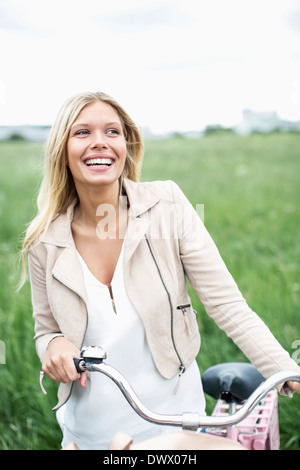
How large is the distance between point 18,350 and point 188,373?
1787mm

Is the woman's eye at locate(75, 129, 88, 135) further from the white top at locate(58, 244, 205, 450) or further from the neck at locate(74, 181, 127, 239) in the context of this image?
the white top at locate(58, 244, 205, 450)

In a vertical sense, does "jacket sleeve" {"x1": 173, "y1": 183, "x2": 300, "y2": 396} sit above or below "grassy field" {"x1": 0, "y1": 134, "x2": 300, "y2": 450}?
above

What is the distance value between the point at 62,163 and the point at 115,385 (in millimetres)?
758

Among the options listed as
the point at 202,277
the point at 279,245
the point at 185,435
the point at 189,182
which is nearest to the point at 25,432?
the point at 202,277

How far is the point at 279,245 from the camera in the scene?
536cm

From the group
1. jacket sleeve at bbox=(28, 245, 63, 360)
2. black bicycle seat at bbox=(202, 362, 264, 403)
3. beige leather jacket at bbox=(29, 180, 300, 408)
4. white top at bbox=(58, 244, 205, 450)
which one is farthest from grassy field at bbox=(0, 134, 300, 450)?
black bicycle seat at bbox=(202, 362, 264, 403)

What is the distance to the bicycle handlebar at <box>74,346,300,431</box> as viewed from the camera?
1.30 meters

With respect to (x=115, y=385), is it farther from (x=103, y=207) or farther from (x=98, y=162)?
(x=98, y=162)

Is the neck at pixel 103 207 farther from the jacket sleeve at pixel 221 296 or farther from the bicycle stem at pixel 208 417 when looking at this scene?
the bicycle stem at pixel 208 417

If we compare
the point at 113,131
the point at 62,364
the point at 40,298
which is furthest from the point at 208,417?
the point at 113,131

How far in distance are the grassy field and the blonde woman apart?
1.33 feet

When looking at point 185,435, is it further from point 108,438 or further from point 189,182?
point 189,182

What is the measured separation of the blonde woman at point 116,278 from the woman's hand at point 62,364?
5cm

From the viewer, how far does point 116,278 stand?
1.87 metres
